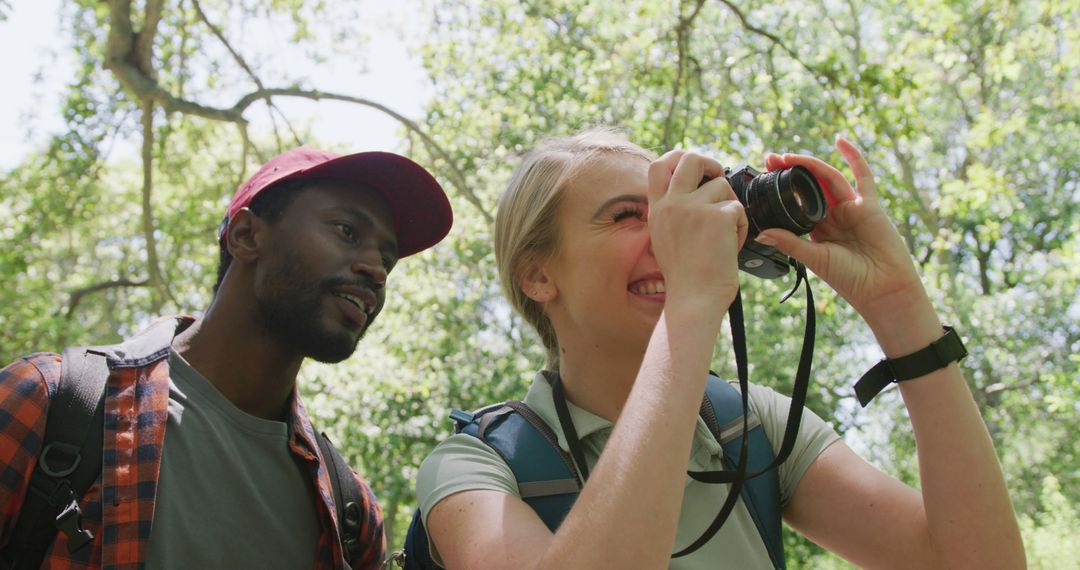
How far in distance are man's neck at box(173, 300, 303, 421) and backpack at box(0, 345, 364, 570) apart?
0.29 m

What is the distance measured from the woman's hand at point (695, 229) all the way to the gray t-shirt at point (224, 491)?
117 centimetres

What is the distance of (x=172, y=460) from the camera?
1947mm

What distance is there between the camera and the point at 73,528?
1.67 meters

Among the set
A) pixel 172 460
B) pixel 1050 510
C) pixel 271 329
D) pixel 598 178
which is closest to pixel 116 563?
pixel 172 460

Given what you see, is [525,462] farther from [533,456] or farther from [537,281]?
[537,281]

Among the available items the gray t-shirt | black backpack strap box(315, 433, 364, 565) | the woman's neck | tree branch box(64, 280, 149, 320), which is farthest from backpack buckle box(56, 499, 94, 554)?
tree branch box(64, 280, 149, 320)

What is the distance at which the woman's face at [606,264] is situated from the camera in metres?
1.81

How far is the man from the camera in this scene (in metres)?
1.74

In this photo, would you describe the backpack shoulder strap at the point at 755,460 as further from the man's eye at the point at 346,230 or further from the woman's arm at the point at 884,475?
the man's eye at the point at 346,230

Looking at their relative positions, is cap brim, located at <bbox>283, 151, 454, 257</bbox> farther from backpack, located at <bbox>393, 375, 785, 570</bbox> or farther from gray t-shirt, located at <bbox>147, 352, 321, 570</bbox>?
backpack, located at <bbox>393, 375, 785, 570</bbox>

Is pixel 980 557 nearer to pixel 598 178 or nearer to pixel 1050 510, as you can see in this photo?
pixel 598 178

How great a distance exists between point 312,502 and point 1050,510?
13698mm

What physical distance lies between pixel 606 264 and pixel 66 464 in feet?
3.90

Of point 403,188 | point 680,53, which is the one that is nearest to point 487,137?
point 680,53
